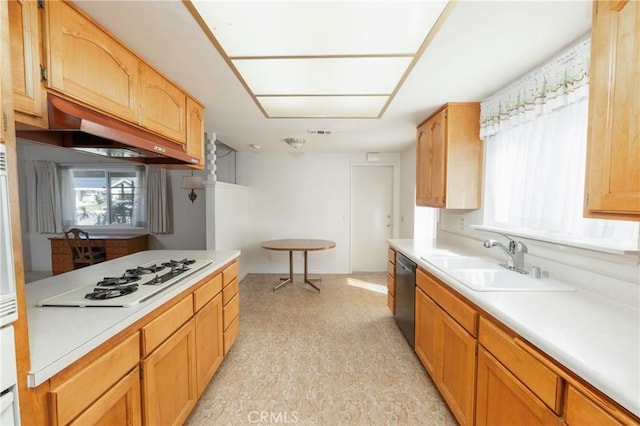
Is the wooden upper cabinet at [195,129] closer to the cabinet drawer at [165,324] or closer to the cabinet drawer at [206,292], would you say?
the cabinet drawer at [206,292]

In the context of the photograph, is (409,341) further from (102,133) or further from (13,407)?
(102,133)

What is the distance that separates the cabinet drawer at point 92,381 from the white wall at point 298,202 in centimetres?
376

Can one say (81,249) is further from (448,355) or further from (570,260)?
(570,260)

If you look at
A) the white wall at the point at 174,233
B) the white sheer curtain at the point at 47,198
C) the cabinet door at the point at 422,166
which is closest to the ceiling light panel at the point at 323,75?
the cabinet door at the point at 422,166

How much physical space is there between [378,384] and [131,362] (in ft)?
5.43

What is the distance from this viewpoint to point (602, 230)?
1368 millimetres

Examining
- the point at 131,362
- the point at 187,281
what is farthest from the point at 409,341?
the point at 131,362

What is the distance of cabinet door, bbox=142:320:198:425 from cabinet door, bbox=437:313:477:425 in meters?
1.57

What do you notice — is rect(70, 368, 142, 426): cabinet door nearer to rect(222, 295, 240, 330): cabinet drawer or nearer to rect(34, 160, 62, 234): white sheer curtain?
rect(222, 295, 240, 330): cabinet drawer

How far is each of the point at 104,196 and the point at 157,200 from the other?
1.06m

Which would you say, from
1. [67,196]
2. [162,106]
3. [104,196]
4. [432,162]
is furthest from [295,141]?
[67,196]

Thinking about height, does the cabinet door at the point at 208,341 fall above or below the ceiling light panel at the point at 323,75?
below

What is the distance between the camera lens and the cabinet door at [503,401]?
966mm

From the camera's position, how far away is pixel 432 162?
2.69 metres
